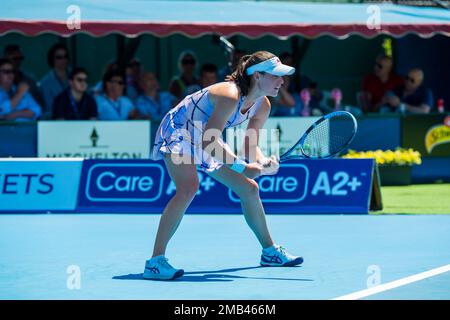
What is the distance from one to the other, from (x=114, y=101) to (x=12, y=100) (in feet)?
4.62

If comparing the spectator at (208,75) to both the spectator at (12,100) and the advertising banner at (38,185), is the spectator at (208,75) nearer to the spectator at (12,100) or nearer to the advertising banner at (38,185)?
the spectator at (12,100)

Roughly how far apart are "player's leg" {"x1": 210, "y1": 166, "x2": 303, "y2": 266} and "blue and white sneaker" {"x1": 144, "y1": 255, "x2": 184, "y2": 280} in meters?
0.80

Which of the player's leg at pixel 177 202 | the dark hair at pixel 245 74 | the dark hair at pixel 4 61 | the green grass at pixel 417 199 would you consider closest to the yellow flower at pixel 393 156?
the green grass at pixel 417 199

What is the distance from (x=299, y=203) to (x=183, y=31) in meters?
4.00

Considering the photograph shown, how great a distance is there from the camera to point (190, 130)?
8445 mm

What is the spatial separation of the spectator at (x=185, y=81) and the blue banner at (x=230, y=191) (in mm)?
4073

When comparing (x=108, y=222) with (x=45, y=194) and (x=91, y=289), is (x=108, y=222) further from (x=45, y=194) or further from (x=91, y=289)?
(x=91, y=289)

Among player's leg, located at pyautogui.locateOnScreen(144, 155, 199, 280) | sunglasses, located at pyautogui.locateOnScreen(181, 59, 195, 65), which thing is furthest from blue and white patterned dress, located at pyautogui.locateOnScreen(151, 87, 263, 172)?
sunglasses, located at pyautogui.locateOnScreen(181, 59, 195, 65)

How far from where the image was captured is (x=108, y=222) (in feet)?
40.4

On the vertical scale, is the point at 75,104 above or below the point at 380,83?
below

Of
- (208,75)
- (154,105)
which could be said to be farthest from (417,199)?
(154,105)

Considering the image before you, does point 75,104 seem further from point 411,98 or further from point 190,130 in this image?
point 190,130

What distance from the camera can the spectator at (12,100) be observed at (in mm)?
15945

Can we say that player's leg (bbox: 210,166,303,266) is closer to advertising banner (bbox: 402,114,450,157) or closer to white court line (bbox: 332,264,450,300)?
white court line (bbox: 332,264,450,300)
